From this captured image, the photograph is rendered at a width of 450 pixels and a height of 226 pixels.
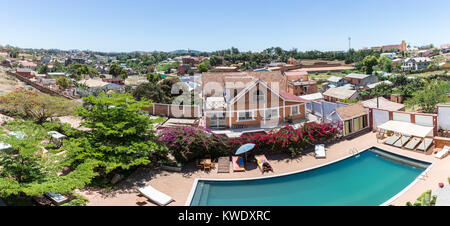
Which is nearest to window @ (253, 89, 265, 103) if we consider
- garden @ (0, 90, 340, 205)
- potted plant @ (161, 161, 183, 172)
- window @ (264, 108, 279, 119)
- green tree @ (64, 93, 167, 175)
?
window @ (264, 108, 279, 119)

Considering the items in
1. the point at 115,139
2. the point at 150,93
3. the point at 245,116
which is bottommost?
the point at 115,139

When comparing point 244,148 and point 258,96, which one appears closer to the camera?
point 244,148

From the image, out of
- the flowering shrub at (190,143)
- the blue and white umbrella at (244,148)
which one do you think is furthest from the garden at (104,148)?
the blue and white umbrella at (244,148)

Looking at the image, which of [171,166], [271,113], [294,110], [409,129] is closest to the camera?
[171,166]

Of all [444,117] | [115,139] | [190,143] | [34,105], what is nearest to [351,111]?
[444,117]

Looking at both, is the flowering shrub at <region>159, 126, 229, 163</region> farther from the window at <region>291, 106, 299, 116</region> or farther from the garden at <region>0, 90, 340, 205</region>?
the window at <region>291, 106, 299, 116</region>

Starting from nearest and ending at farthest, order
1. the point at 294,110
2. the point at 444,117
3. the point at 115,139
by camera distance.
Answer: the point at 115,139 < the point at 444,117 < the point at 294,110

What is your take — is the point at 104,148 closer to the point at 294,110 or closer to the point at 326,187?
the point at 326,187
